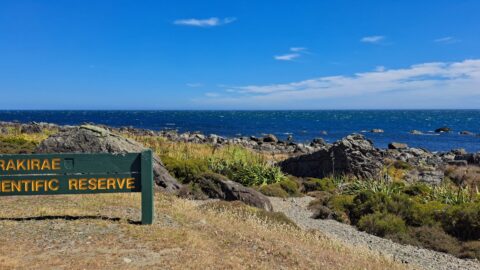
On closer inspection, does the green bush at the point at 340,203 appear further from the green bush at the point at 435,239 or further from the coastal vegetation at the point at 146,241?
the coastal vegetation at the point at 146,241

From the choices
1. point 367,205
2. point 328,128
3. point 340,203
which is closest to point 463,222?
point 367,205

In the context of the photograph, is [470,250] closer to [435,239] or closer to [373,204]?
[435,239]

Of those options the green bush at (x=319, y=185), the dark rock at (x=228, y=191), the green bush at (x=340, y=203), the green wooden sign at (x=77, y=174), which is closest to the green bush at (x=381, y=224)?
the green bush at (x=340, y=203)

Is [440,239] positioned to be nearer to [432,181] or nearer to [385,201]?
[385,201]

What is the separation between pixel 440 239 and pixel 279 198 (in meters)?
6.27

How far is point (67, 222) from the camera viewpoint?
7.41m

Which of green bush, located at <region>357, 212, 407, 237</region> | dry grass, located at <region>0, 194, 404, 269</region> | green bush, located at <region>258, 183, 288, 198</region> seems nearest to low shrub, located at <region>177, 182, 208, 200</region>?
green bush, located at <region>258, 183, 288, 198</region>

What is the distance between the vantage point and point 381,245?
10.1m

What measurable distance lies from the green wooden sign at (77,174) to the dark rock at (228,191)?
5.72 metres

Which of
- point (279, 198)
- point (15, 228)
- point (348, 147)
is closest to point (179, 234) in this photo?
point (15, 228)

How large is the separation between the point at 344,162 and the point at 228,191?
325 inches

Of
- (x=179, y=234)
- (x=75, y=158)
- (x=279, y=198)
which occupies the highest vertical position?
(x=75, y=158)

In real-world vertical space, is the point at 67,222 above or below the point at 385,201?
above

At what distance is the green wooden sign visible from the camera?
7320 millimetres
